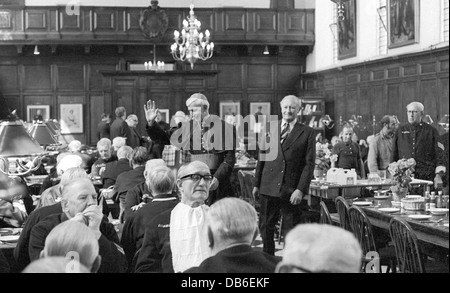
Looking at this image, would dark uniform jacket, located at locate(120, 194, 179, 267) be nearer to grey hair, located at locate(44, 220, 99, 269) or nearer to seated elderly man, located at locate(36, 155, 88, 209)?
seated elderly man, located at locate(36, 155, 88, 209)

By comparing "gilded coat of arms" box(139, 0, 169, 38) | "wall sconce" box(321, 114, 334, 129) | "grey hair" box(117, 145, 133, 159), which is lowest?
"grey hair" box(117, 145, 133, 159)

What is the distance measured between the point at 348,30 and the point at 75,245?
505 inches

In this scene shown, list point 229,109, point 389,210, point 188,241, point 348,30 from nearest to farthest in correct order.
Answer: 1. point 188,241
2. point 389,210
3. point 348,30
4. point 229,109

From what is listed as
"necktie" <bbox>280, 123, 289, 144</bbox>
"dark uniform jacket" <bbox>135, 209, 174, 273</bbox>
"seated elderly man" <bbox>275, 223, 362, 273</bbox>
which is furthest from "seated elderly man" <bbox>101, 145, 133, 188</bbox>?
"seated elderly man" <bbox>275, 223, 362, 273</bbox>

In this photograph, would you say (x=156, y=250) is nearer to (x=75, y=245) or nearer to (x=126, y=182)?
(x=75, y=245)

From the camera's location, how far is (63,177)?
17.4ft

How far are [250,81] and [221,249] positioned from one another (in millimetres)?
16068

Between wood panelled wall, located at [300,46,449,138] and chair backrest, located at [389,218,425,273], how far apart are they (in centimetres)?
552

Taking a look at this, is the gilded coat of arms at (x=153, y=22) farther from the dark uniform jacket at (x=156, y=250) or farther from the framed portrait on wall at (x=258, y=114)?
the dark uniform jacket at (x=156, y=250)

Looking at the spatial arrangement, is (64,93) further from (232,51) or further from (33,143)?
(33,143)

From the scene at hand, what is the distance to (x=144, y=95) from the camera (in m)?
17.3

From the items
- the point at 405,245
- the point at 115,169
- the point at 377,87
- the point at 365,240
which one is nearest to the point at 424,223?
the point at 405,245

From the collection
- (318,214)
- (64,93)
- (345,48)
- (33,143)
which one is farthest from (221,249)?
(64,93)

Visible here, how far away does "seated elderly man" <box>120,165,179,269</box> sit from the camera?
4.57 m
